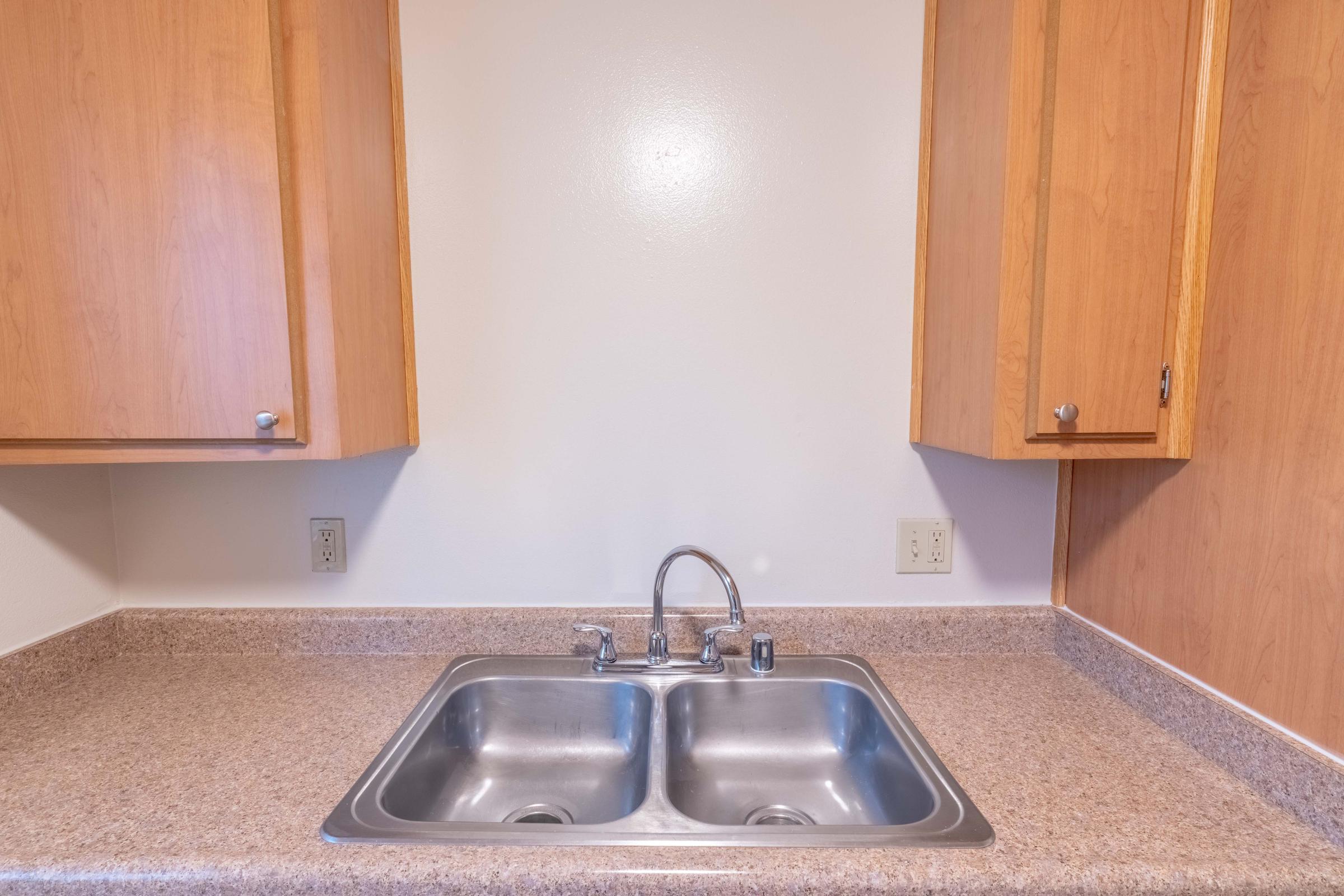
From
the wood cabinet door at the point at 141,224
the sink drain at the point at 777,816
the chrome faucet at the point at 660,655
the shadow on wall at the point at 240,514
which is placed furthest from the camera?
the shadow on wall at the point at 240,514

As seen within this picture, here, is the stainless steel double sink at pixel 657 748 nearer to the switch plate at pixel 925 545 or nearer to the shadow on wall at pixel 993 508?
the switch plate at pixel 925 545

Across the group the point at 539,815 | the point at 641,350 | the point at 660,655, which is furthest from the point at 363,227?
the point at 539,815

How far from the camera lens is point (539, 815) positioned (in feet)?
3.39

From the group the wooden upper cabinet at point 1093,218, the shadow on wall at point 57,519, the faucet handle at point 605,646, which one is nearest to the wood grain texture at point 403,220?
the faucet handle at point 605,646

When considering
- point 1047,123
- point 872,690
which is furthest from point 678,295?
point 872,690

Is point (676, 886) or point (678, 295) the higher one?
point (678, 295)

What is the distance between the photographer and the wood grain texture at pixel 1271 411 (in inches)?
29.6

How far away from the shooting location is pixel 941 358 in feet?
3.73

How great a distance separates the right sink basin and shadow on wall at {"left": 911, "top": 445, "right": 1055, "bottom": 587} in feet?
1.35

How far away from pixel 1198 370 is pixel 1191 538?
26cm

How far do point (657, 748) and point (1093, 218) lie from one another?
104 cm

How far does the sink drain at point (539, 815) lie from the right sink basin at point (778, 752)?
19cm

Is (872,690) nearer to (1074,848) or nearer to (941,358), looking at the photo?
(1074,848)

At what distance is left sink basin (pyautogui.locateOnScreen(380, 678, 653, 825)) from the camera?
1037 millimetres
